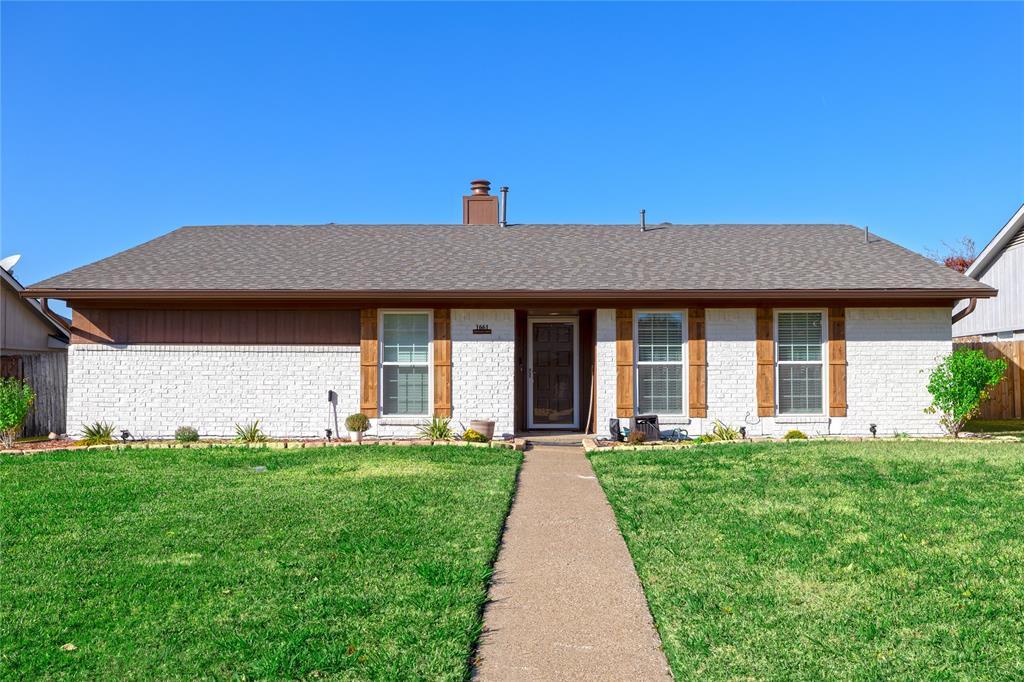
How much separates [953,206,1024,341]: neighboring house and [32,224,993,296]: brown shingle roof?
4.82 meters

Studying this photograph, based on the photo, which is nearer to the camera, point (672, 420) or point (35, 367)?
point (672, 420)

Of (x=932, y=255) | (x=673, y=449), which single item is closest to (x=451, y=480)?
(x=673, y=449)

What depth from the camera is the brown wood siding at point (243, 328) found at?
13016 mm

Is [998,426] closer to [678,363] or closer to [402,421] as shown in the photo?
[678,363]

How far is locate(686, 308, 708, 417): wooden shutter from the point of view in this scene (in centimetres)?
1272

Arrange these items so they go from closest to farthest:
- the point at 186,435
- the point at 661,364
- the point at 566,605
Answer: the point at 566,605, the point at 186,435, the point at 661,364

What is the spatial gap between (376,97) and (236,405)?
268 inches

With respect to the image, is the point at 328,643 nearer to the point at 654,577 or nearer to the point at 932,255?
the point at 654,577

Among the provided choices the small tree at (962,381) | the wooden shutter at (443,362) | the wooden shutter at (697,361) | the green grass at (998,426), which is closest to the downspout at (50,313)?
the wooden shutter at (443,362)

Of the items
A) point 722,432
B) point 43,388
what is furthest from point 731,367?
point 43,388

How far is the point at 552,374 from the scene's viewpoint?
1448 centimetres

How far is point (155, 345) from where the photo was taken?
13.0 metres

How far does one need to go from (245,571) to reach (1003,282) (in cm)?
1999

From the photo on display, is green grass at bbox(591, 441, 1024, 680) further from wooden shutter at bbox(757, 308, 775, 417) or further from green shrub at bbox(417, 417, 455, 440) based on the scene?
green shrub at bbox(417, 417, 455, 440)
